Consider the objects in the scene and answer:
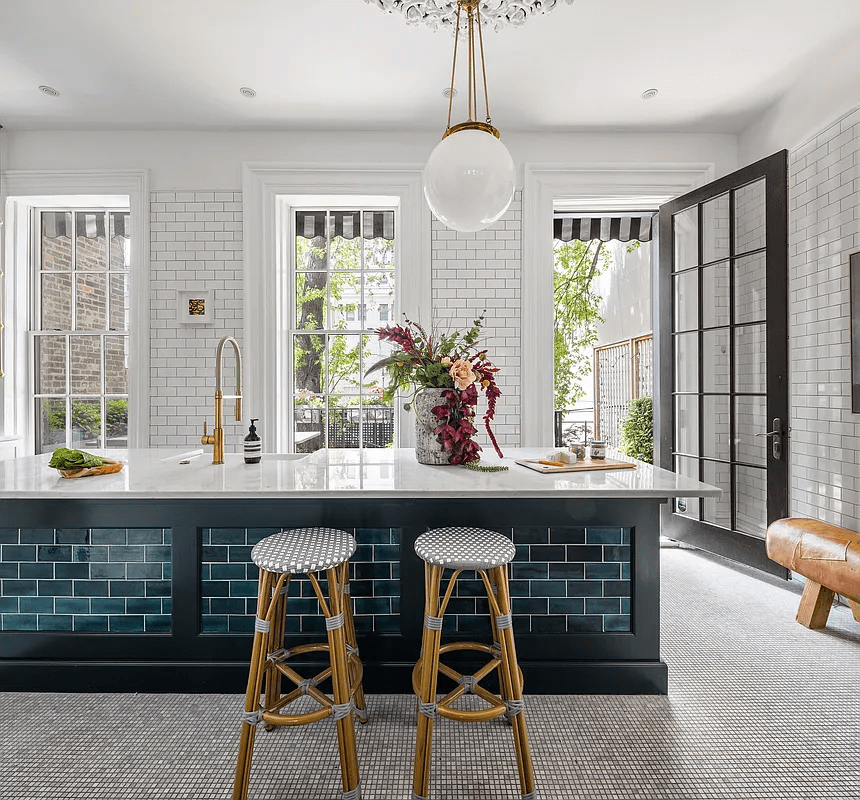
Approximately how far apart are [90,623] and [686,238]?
415 cm

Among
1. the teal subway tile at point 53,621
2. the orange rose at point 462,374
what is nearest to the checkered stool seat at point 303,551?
the orange rose at point 462,374

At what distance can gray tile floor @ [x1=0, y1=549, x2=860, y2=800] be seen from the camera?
1.60 meters

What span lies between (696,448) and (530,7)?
2.92 meters

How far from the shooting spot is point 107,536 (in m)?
2.03

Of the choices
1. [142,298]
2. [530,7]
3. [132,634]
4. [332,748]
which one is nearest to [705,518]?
[332,748]

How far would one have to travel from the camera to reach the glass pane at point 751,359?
3.36 meters

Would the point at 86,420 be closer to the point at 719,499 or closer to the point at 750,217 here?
the point at 719,499

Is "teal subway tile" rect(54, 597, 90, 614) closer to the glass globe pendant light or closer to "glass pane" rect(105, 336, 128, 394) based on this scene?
the glass globe pendant light

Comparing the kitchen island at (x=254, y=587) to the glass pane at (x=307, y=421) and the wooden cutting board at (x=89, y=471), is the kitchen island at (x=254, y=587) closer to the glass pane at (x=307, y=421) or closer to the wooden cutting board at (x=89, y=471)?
the wooden cutting board at (x=89, y=471)

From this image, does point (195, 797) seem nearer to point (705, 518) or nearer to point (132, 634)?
point (132, 634)

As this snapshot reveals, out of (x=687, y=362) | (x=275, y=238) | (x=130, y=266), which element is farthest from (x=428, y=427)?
(x=130, y=266)

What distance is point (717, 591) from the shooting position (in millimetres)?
3127

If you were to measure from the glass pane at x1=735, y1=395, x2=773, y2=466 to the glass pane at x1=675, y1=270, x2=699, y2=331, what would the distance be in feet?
2.12

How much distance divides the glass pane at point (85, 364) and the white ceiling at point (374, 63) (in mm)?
1532
